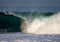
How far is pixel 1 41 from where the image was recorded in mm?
2119

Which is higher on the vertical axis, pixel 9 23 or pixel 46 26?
pixel 9 23

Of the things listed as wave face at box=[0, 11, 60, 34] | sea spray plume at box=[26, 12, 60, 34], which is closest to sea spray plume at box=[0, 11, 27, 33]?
wave face at box=[0, 11, 60, 34]

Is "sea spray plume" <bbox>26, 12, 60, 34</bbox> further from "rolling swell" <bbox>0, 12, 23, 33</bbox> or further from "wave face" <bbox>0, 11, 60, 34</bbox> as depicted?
"rolling swell" <bbox>0, 12, 23, 33</bbox>

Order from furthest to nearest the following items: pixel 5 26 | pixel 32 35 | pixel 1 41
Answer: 1. pixel 5 26
2. pixel 32 35
3. pixel 1 41

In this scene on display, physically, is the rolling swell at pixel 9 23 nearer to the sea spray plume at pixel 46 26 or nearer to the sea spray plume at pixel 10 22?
the sea spray plume at pixel 10 22

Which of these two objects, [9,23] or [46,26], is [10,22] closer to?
[9,23]

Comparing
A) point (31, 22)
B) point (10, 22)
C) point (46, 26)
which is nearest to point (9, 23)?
point (10, 22)

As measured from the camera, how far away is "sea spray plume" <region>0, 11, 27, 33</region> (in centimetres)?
262

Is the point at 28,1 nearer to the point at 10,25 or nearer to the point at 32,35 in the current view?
the point at 10,25

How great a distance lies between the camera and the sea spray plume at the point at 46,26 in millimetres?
2518

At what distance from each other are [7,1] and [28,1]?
288 mm

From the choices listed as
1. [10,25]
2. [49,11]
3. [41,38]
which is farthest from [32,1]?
[41,38]

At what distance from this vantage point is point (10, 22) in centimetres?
273

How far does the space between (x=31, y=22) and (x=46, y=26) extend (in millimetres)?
215
